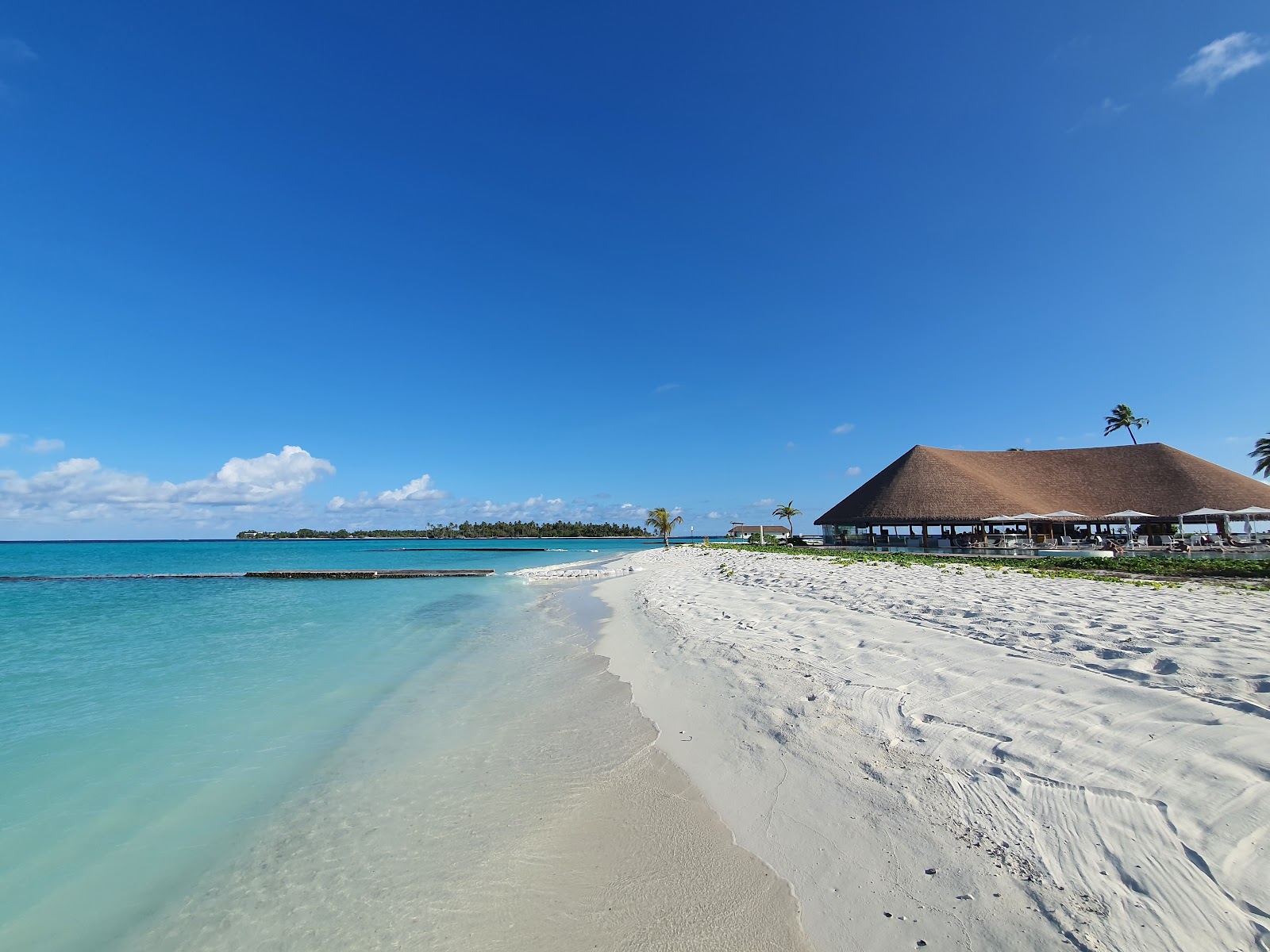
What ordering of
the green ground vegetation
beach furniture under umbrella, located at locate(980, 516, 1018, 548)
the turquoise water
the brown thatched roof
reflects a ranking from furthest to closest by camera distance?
the brown thatched roof < beach furniture under umbrella, located at locate(980, 516, 1018, 548) < the green ground vegetation < the turquoise water

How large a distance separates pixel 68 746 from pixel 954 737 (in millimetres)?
8678

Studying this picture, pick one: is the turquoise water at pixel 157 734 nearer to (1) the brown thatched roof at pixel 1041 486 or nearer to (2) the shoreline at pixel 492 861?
(2) the shoreline at pixel 492 861

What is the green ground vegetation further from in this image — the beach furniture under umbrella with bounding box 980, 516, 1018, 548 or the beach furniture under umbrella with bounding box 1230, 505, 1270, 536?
the beach furniture under umbrella with bounding box 1230, 505, 1270, 536

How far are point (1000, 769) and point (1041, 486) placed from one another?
1524 inches

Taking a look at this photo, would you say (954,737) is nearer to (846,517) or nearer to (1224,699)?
(1224,699)

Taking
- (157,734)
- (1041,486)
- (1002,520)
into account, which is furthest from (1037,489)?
(157,734)

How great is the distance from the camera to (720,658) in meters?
7.40

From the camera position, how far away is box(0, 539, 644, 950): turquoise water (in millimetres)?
3461

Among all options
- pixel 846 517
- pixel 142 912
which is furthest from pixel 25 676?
pixel 846 517

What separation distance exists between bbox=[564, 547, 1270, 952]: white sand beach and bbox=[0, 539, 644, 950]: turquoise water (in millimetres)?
3585

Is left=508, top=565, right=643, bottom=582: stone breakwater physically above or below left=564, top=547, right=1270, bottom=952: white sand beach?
above

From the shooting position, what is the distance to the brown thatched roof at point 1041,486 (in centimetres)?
2897

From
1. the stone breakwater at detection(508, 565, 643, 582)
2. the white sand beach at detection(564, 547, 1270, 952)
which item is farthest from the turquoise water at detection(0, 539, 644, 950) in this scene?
the stone breakwater at detection(508, 565, 643, 582)

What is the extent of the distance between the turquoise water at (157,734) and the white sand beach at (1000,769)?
11.8ft
